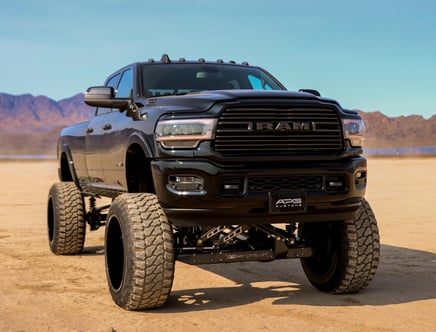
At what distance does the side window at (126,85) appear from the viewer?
6910 millimetres

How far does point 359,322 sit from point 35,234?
24.7 feet

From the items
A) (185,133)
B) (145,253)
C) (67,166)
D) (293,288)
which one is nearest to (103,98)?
(185,133)

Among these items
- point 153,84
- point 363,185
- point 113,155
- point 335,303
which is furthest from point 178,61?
point 335,303

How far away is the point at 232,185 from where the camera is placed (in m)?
5.13

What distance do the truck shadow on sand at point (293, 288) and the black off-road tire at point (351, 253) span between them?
123mm

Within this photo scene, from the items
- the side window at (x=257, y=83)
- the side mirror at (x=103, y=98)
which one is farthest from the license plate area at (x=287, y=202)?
the side window at (x=257, y=83)

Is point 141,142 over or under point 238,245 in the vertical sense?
over

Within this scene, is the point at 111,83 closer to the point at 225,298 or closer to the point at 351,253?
the point at 225,298

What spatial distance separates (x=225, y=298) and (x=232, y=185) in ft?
4.67

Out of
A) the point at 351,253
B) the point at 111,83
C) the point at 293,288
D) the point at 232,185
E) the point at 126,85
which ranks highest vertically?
the point at 111,83

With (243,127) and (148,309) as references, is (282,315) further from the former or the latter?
(243,127)

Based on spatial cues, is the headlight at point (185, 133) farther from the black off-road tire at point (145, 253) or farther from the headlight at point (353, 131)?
the headlight at point (353, 131)

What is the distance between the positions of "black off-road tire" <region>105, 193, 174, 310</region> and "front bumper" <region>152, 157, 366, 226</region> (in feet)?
0.56

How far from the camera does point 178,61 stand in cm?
715
